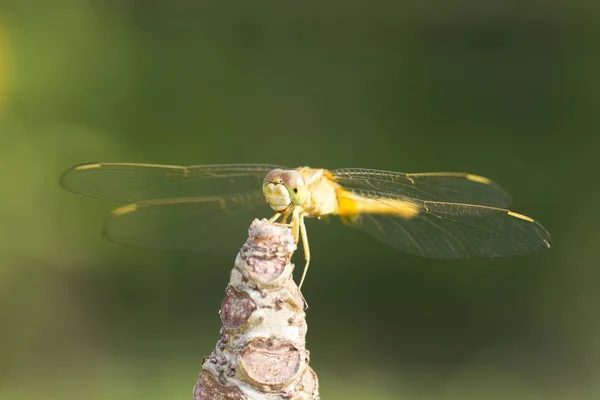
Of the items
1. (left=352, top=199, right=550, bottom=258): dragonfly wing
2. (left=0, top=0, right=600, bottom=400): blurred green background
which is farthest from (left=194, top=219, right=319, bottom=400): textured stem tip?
(left=0, top=0, right=600, bottom=400): blurred green background

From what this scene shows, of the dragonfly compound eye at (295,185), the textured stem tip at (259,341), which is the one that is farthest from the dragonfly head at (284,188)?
the textured stem tip at (259,341)

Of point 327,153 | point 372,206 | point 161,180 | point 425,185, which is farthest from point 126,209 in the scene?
point 327,153

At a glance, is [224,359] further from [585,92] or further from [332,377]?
[585,92]

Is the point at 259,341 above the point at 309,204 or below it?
below

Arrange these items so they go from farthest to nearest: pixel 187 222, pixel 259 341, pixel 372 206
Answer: pixel 187 222
pixel 372 206
pixel 259 341

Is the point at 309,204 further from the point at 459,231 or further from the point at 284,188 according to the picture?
the point at 459,231

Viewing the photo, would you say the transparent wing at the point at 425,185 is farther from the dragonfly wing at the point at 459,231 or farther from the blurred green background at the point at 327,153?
the blurred green background at the point at 327,153

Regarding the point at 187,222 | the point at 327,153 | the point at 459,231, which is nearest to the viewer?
the point at 459,231
